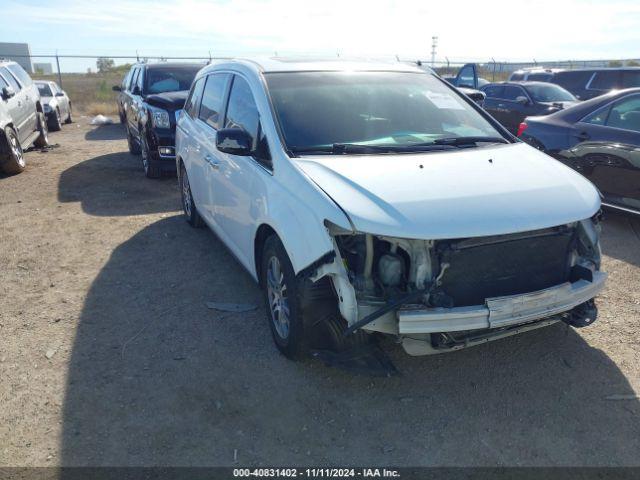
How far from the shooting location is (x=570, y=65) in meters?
28.4

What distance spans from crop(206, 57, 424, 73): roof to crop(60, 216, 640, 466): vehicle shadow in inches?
77.8

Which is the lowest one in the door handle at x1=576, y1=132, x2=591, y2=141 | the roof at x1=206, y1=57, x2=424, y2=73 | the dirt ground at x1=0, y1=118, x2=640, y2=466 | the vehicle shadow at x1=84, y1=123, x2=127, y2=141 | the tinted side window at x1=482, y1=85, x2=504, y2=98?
the vehicle shadow at x1=84, y1=123, x2=127, y2=141

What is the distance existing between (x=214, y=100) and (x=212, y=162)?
0.73m

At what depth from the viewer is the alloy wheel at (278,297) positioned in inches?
137

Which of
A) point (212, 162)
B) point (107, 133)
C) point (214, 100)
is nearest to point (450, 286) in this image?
point (212, 162)

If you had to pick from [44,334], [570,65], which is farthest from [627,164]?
[570,65]

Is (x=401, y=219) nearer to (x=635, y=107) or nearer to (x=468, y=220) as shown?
(x=468, y=220)

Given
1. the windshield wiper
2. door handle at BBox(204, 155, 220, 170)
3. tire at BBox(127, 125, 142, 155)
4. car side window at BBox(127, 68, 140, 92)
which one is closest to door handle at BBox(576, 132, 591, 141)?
the windshield wiper

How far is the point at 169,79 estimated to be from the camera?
10234 mm

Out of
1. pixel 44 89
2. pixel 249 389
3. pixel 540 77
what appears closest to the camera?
pixel 249 389

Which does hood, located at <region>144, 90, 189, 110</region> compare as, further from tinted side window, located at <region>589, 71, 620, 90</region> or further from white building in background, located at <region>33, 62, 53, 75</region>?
white building in background, located at <region>33, 62, 53, 75</region>

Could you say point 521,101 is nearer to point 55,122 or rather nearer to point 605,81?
point 605,81

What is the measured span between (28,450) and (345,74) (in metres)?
3.29

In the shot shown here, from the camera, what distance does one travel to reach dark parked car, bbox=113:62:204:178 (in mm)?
8461
